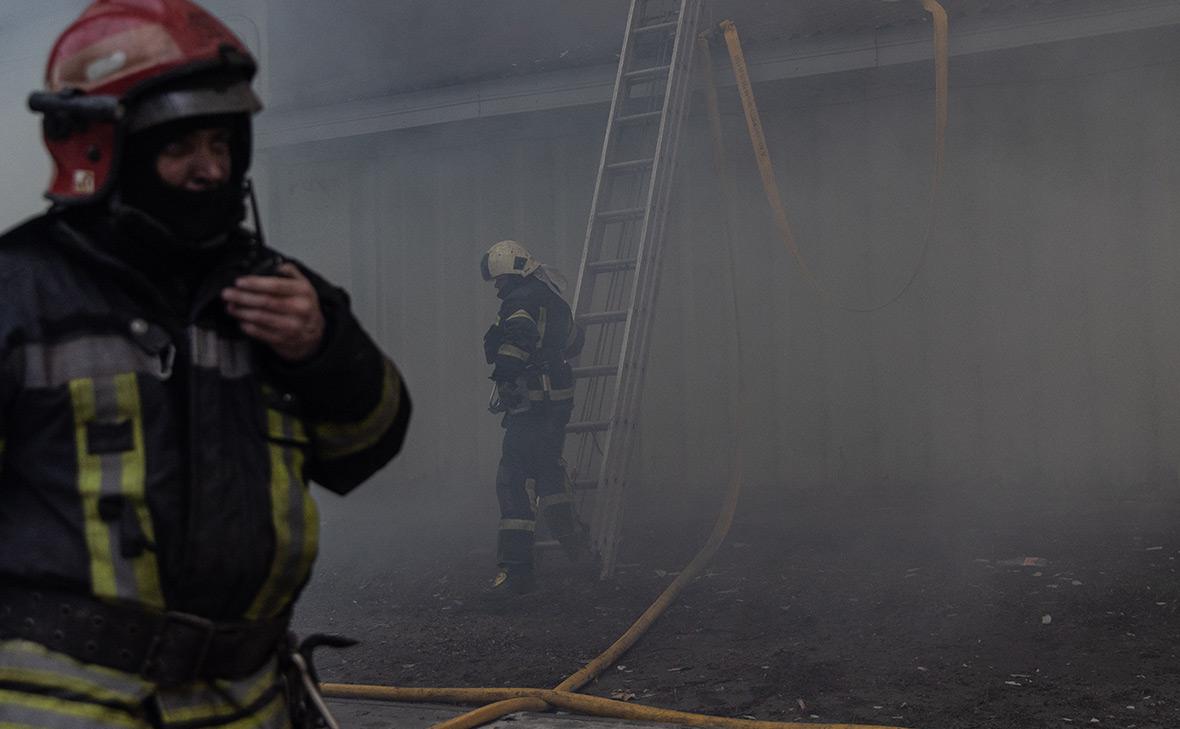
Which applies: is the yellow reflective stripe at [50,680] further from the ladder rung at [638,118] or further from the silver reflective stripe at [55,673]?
the ladder rung at [638,118]

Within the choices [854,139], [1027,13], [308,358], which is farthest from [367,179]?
[308,358]

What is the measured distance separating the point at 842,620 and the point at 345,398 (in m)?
3.69

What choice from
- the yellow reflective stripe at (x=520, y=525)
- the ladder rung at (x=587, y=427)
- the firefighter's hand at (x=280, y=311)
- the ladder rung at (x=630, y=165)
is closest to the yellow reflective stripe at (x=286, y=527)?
the firefighter's hand at (x=280, y=311)

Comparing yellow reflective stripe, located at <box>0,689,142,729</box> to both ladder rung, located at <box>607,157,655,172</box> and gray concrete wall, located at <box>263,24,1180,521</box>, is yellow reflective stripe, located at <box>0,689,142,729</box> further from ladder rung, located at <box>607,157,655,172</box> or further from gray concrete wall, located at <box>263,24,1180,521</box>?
gray concrete wall, located at <box>263,24,1180,521</box>

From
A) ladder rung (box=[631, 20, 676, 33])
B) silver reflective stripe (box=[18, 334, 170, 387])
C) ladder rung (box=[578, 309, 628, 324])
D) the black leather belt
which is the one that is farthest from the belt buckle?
ladder rung (box=[631, 20, 676, 33])

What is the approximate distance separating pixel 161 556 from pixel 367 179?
8405 mm

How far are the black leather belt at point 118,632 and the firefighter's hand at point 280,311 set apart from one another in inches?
13.9

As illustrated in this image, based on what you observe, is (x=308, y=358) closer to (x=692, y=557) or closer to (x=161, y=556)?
(x=161, y=556)

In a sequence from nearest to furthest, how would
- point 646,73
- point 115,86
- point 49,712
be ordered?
point 49,712
point 115,86
point 646,73

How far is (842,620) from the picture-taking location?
4785 mm

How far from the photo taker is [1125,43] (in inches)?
274

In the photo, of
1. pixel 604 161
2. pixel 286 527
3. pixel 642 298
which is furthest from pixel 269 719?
pixel 604 161

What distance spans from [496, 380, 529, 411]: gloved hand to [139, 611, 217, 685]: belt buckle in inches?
183

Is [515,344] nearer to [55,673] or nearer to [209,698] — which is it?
[209,698]
